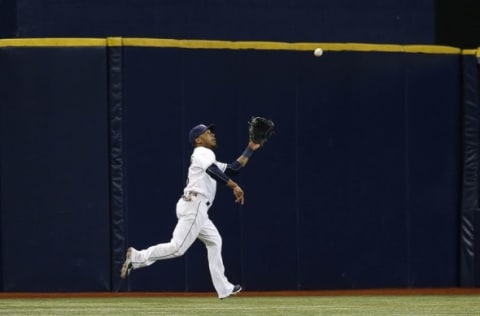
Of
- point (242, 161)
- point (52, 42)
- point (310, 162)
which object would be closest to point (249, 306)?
point (242, 161)

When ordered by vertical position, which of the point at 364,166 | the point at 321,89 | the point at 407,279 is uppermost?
the point at 321,89

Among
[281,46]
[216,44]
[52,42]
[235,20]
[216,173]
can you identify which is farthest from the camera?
[235,20]

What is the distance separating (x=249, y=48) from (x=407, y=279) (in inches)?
127

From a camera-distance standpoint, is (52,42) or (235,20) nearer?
(52,42)

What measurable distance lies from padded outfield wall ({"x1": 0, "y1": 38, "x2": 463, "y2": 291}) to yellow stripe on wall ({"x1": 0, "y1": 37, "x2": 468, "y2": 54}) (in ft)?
0.05

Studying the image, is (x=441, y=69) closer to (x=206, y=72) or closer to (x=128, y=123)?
(x=206, y=72)

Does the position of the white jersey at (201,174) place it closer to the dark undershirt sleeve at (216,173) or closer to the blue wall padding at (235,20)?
the dark undershirt sleeve at (216,173)

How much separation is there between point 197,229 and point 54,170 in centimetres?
259

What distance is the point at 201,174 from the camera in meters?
11.8

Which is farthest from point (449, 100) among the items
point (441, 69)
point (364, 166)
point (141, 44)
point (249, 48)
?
point (141, 44)

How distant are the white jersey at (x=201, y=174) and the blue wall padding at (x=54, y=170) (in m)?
2.15

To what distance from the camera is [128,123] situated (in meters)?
13.8

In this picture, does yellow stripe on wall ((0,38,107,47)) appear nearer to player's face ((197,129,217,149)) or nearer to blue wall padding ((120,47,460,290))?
blue wall padding ((120,47,460,290))

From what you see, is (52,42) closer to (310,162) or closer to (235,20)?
(235,20)
